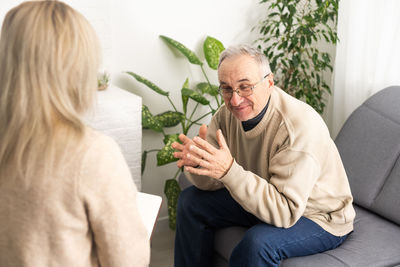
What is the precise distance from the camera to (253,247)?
1.67m

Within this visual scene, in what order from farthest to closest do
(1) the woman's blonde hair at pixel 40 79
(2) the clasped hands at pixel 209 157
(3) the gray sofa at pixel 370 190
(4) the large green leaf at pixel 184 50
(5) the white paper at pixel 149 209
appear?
(4) the large green leaf at pixel 184 50 → (3) the gray sofa at pixel 370 190 → (2) the clasped hands at pixel 209 157 → (5) the white paper at pixel 149 209 → (1) the woman's blonde hair at pixel 40 79

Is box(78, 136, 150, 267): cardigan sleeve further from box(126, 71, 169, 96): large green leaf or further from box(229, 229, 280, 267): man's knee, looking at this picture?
box(126, 71, 169, 96): large green leaf

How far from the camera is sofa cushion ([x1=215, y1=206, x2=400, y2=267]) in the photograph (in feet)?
5.53

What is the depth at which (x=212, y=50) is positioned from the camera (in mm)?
2707

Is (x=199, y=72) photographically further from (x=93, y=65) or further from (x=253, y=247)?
(x=93, y=65)

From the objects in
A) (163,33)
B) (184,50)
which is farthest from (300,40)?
(163,33)

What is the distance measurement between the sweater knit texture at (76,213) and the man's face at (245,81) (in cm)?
86

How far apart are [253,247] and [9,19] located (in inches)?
43.4

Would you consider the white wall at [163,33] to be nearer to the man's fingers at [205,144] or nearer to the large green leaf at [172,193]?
the large green leaf at [172,193]

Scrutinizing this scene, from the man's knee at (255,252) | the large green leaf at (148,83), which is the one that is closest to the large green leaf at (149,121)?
the large green leaf at (148,83)

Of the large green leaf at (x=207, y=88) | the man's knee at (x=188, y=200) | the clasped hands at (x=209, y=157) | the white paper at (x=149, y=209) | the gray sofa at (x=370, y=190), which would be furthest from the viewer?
the large green leaf at (x=207, y=88)

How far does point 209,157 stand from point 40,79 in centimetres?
80

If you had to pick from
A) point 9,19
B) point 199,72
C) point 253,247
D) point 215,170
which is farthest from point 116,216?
point 199,72

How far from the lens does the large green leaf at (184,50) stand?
8.59 feet
